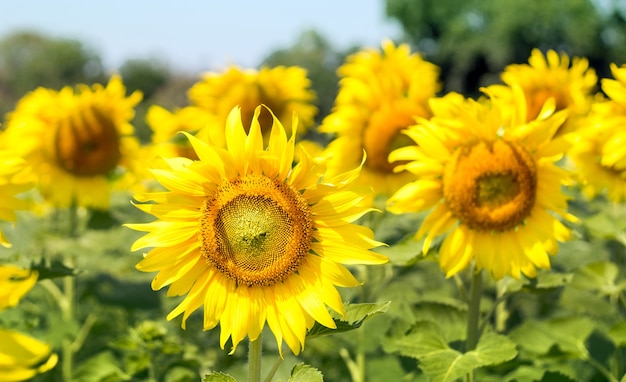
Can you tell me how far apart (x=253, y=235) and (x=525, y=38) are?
39297 millimetres

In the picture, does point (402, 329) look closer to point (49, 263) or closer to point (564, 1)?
point (49, 263)

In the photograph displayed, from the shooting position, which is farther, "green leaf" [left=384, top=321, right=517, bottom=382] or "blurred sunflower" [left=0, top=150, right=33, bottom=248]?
"green leaf" [left=384, top=321, right=517, bottom=382]

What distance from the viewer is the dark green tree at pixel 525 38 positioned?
125 feet

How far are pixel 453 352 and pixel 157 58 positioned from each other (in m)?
55.6

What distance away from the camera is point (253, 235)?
251 centimetres

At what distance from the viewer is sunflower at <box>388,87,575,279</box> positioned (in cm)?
314

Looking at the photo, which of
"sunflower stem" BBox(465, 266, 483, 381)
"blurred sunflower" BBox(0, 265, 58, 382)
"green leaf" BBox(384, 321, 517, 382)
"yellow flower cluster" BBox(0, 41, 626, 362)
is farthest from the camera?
"sunflower stem" BBox(465, 266, 483, 381)

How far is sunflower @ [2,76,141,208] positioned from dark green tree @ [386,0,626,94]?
32.4 meters

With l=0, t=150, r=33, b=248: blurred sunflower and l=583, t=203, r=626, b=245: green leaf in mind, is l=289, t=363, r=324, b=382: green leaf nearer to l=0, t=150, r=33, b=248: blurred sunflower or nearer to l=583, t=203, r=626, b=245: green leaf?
l=0, t=150, r=33, b=248: blurred sunflower

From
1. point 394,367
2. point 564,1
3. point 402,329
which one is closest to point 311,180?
point 402,329

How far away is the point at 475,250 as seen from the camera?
3.18m

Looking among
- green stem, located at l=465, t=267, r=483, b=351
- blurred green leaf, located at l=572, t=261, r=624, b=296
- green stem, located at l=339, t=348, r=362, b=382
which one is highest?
green stem, located at l=465, t=267, r=483, b=351

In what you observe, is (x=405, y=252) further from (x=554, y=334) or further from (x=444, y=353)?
(x=554, y=334)

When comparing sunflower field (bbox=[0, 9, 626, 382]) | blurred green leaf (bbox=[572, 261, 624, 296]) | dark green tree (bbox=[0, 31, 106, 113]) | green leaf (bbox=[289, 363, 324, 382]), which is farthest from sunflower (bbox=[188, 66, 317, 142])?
dark green tree (bbox=[0, 31, 106, 113])
